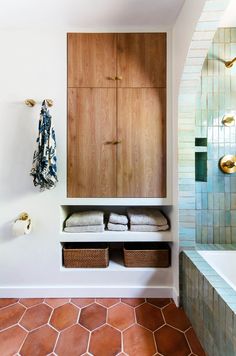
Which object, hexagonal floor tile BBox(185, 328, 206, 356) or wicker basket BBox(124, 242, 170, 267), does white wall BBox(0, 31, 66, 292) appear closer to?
wicker basket BBox(124, 242, 170, 267)

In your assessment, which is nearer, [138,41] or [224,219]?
[138,41]

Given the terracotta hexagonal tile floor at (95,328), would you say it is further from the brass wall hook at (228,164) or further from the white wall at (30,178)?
the brass wall hook at (228,164)

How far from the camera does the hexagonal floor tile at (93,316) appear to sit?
144cm

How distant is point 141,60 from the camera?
1.68 m

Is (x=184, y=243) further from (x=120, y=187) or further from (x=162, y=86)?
(x=162, y=86)

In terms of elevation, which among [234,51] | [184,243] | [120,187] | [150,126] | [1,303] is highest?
[234,51]

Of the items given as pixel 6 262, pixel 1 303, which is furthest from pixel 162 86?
pixel 1 303

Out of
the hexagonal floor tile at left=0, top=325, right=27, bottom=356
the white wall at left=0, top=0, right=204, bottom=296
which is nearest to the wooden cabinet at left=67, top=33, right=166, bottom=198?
the white wall at left=0, top=0, right=204, bottom=296

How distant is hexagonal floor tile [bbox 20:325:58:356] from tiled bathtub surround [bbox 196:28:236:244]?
1337 millimetres

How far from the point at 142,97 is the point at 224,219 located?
1283 millimetres

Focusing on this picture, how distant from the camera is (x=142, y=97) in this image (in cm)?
169

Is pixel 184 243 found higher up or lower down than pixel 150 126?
lower down

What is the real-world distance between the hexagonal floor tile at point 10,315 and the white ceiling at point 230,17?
2784mm

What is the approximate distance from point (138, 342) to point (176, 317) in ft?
1.24
